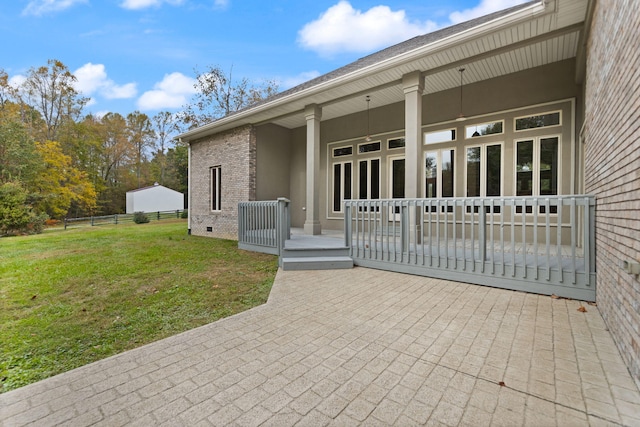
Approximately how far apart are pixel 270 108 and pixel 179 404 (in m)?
7.80

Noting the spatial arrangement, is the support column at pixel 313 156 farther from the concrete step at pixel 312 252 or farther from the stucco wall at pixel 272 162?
the stucco wall at pixel 272 162

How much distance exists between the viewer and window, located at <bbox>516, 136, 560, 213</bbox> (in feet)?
20.3

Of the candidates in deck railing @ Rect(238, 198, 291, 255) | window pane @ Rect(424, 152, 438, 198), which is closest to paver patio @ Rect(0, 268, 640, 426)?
deck railing @ Rect(238, 198, 291, 255)

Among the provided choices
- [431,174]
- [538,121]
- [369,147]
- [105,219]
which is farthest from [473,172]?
[105,219]

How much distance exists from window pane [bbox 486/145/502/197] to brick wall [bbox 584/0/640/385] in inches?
136

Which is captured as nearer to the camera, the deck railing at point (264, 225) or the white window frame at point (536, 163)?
the white window frame at point (536, 163)

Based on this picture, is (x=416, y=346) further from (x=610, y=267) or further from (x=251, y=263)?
(x=251, y=263)

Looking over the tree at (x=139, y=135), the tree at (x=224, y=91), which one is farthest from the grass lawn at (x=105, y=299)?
the tree at (x=139, y=135)

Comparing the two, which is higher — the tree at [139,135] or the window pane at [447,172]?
the tree at [139,135]

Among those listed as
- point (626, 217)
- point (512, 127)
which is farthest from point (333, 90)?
point (626, 217)

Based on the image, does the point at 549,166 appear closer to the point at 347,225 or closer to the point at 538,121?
the point at 538,121

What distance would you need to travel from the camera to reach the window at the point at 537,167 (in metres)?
6.18

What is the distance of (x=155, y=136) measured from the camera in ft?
108

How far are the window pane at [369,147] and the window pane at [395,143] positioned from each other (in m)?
0.39
